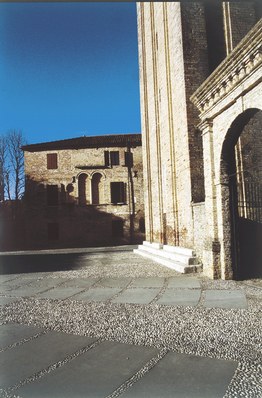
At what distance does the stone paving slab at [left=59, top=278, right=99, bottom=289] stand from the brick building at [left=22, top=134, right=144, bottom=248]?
17325 millimetres

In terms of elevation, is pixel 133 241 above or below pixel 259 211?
below

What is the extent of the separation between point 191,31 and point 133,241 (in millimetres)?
17867

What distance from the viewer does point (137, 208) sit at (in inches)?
1053

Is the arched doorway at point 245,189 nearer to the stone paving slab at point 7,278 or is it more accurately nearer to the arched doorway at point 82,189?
the stone paving slab at point 7,278

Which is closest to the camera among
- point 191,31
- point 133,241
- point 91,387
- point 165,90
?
point 91,387

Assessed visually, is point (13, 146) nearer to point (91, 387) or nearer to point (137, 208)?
point (137, 208)

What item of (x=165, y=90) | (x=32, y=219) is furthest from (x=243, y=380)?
(x=32, y=219)

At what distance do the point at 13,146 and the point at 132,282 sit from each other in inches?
1035

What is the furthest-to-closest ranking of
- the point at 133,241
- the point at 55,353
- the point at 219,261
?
the point at 133,241
the point at 219,261
the point at 55,353

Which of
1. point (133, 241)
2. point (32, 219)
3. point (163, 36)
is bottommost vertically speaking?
point (133, 241)

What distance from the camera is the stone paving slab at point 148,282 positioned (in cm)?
772

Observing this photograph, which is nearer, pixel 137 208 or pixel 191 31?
pixel 191 31

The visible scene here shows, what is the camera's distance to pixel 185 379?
118 inches

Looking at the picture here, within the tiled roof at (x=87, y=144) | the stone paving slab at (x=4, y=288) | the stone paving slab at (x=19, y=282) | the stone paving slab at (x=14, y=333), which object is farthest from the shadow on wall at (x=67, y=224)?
the stone paving slab at (x=14, y=333)
